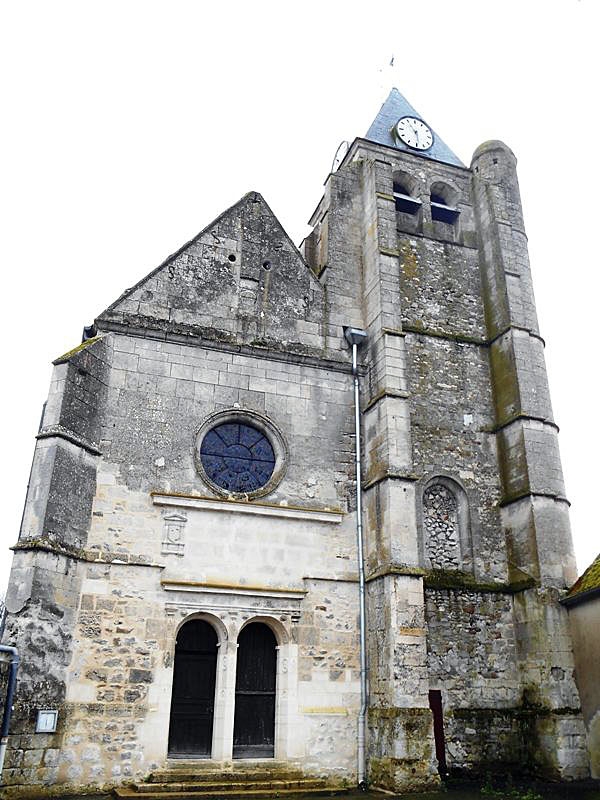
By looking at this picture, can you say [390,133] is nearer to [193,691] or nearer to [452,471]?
[452,471]

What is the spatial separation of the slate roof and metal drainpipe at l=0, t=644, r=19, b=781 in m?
8.62

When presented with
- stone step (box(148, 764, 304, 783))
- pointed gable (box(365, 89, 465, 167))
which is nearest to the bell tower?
pointed gable (box(365, 89, 465, 167))

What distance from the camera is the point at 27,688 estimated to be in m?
9.10

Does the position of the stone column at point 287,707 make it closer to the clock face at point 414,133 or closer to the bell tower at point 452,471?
the bell tower at point 452,471

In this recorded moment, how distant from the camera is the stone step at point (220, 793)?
9203 millimetres

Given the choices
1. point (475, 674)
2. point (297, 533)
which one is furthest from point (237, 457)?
point (475, 674)

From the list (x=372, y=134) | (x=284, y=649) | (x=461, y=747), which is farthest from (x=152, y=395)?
(x=372, y=134)

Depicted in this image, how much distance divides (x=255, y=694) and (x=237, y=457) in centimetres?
392

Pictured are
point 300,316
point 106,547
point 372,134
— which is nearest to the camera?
point 106,547

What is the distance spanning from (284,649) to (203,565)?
6.28 feet

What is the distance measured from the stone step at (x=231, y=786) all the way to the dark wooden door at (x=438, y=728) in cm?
190

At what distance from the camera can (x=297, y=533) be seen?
38.6 feet

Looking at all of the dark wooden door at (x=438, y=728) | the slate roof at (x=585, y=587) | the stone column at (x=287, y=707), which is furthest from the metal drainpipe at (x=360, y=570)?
the slate roof at (x=585, y=587)

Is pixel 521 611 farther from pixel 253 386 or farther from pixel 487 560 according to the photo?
pixel 253 386
